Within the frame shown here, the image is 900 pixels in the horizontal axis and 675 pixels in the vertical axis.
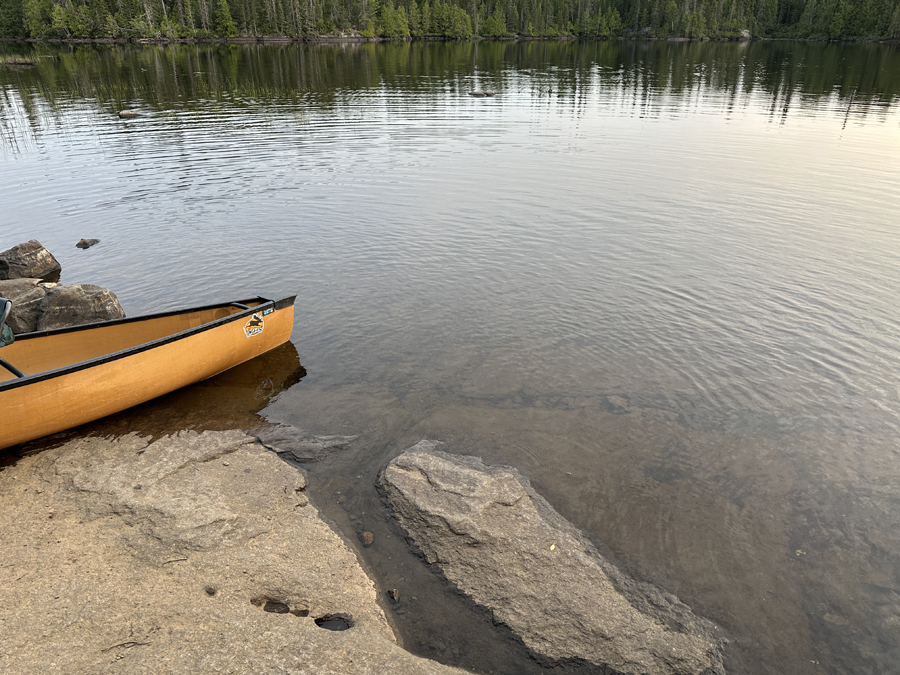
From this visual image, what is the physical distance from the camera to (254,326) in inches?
427

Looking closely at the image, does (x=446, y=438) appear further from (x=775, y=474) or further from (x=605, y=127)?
(x=605, y=127)

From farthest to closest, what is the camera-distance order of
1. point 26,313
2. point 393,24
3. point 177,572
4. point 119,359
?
1. point 393,24
2. point 26,313
3. point 119,359
4. point 177,572

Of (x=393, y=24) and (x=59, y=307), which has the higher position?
(x=393, y=24)

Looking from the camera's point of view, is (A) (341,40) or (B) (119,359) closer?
(B) (119,359)

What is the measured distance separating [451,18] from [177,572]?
165 m

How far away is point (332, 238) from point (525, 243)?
20.3 feet

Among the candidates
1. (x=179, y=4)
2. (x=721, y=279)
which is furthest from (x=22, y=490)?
(x=179, y=4)

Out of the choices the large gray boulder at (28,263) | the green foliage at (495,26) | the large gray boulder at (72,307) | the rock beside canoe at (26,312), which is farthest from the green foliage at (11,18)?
the large gray boulder at (72,307)

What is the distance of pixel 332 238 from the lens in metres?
18.2

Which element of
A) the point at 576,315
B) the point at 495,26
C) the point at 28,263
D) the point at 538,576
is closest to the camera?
the point at 538,576

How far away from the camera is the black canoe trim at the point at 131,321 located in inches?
311

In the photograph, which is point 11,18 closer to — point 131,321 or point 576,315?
point 131,321

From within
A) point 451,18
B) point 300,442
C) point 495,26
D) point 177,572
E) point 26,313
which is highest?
point 451,18

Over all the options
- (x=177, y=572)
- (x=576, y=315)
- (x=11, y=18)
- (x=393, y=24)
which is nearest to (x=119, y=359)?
(x=177, y=572)
